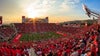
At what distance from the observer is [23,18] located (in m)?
75.6

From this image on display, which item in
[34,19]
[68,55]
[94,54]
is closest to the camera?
[94,54]

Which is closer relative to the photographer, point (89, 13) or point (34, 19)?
point (89, 13)

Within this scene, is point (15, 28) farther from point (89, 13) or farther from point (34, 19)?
point (89, 13)

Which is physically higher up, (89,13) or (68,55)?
(89,13)

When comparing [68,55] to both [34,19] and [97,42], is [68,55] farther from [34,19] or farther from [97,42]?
[34,19]

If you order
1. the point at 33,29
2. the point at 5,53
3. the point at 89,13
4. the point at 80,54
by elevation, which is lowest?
the point at 33,29

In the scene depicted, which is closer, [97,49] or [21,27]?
[97,49]

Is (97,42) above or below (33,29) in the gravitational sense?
above

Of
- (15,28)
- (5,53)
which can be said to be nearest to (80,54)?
(5,53)

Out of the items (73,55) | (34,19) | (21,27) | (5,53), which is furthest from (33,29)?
(73,55)

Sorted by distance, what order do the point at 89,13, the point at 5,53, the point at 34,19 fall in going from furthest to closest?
the point at 34,19 < the point at 5,53 < the point at 89,13

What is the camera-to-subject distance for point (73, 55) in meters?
8.61

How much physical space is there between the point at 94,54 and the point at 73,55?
4.13 feet

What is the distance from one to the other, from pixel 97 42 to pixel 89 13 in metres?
3.46
